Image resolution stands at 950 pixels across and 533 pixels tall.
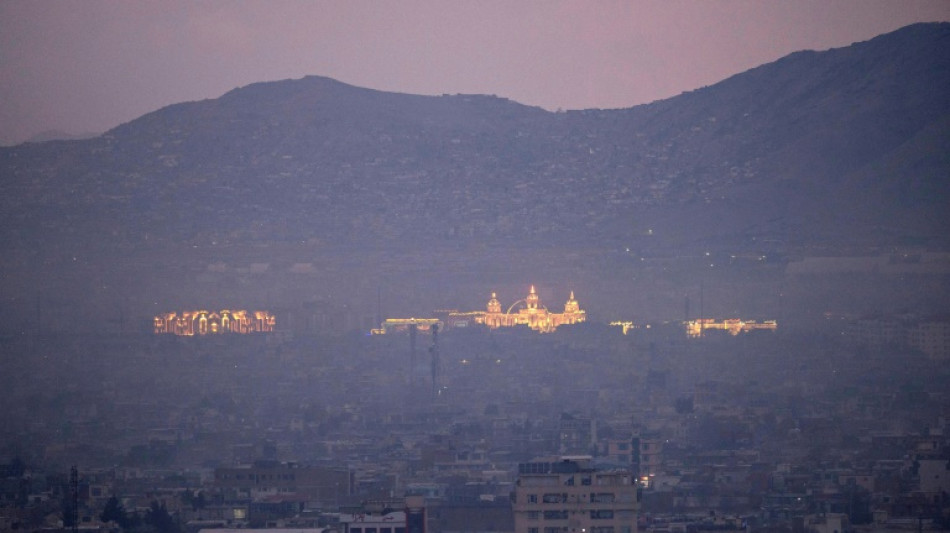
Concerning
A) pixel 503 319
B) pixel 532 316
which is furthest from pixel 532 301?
pixel 503 319

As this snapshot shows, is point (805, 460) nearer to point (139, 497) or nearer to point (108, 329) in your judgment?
point (139, 497)

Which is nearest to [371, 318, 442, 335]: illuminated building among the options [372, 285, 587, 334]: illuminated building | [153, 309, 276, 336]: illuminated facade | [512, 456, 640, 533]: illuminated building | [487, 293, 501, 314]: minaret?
[372, 285, 587, 334]: illuminated building

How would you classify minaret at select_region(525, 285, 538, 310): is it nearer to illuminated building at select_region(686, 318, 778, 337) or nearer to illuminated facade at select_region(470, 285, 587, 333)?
illuminated facade at select_region(470, 285, 587, 333)

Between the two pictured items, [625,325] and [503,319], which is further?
[503,319]

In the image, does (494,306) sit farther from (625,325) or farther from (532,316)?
(625,325)

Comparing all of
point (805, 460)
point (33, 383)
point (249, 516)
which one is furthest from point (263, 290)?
point (249, 516)

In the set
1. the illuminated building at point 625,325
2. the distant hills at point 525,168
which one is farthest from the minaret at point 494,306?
the distant hills at point 525,168
